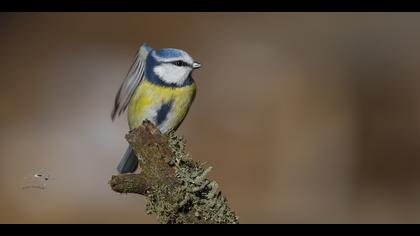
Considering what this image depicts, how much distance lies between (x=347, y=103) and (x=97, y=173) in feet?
6.05

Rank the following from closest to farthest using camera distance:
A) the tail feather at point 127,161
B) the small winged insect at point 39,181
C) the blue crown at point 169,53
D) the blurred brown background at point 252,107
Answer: the small winged insect at point 39,181 → the blue crown at point 169,53 → the tail feather at point 127,161 → the blurred brown background at point 252,107

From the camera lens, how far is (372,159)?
16.1ft

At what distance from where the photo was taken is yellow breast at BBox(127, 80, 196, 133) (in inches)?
103

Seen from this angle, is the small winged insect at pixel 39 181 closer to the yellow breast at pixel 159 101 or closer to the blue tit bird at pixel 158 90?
the blue tit bird at pixel 158 90

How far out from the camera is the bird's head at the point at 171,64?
8.43 feet

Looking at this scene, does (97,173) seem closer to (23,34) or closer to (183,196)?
(23,34)

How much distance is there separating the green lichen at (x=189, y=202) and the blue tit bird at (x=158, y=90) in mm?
981

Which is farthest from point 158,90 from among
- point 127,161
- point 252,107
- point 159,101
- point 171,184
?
point 252,107

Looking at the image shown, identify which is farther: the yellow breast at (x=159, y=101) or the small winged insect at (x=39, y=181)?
the yellow breast at (x=159, y=101)

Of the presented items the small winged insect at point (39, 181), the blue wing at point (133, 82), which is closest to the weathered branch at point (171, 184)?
the small winged insect at point (39, 181)

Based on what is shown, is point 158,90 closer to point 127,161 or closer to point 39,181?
point 127,161
